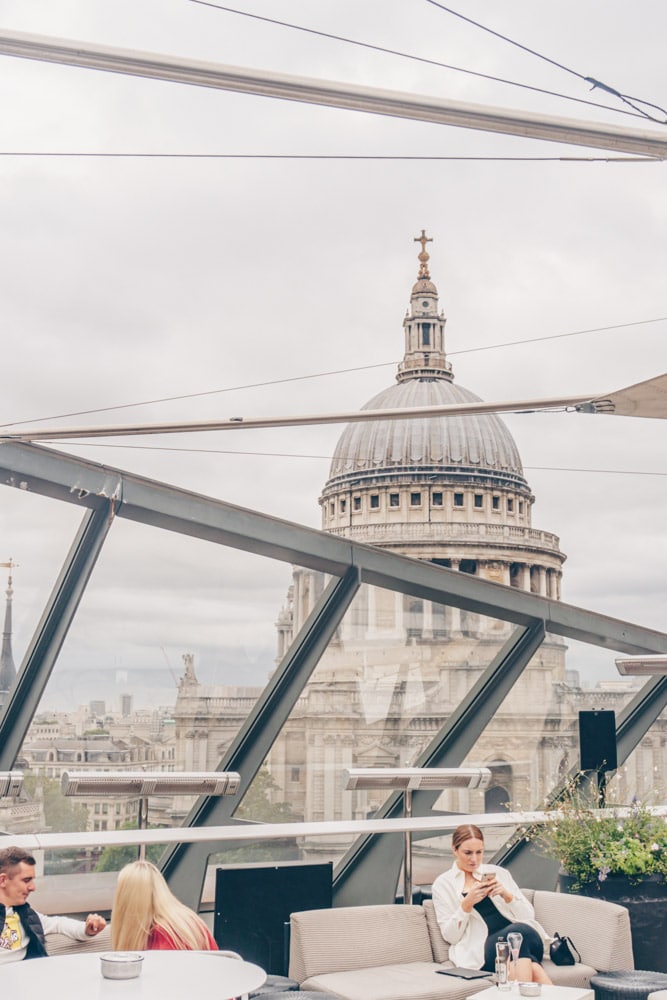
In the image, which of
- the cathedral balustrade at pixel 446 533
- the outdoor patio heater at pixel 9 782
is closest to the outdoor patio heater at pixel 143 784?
the outdoor patio heater at pixel 9 782

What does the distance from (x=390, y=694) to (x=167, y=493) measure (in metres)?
2.67

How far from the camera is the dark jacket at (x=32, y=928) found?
13.0 feet

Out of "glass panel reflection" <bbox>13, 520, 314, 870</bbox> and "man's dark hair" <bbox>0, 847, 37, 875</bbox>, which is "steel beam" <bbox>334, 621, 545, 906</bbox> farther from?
"man's dark hair" <bbox>0, 847, 37, 875</bbox>

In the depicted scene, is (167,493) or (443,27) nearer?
(443,27)

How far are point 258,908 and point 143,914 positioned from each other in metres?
1.79

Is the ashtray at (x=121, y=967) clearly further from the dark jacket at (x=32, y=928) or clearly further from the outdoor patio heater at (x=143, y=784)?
the outdoor patio heater at (x=143, y=784)

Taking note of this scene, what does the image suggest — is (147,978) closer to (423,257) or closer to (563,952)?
(563,952)

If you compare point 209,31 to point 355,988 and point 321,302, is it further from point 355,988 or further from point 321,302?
point 321,302

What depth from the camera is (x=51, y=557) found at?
6.22 metres

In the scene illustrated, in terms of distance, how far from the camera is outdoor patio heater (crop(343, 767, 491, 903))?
18.8ft

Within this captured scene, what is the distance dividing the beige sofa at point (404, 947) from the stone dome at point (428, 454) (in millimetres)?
50551

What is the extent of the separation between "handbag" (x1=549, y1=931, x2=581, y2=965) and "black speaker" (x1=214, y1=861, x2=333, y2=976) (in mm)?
1207

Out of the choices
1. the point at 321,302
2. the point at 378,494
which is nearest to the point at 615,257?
the point at 321,302

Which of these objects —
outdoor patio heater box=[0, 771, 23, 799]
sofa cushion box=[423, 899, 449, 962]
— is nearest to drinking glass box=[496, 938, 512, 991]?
sofa cushion box=[423, 899, 449, 962]
